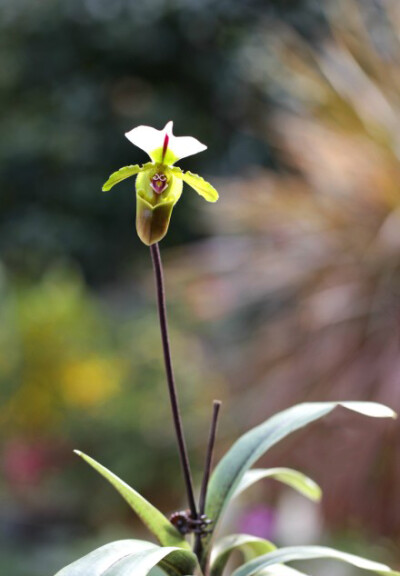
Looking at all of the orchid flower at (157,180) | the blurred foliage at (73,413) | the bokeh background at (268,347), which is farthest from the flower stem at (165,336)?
the blurred foliage at (73,413)

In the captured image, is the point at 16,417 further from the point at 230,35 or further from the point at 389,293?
the point at 230,35

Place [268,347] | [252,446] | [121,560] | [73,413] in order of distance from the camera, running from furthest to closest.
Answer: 1. [73,413]
2. [268,347]
3. [252,446]
4. [121,560]

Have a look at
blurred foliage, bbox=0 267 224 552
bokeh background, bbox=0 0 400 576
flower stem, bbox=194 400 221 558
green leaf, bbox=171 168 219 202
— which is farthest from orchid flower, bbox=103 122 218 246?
blurred foliage, bbox=0 267 224 552

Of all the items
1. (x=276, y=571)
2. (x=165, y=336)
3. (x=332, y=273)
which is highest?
(x=332, y=273)

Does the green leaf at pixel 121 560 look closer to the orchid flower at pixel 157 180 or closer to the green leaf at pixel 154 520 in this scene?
the green leaf at pixel 154 520

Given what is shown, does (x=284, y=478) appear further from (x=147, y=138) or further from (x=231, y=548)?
(x=147, y=138)

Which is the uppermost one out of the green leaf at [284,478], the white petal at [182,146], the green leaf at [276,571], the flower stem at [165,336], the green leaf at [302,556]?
the white petal at [182,146]

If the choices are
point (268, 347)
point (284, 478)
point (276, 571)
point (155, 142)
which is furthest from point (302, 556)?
point (268, 347)

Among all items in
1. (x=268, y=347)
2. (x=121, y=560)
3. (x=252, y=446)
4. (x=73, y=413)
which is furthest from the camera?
(x=73, y=413)
